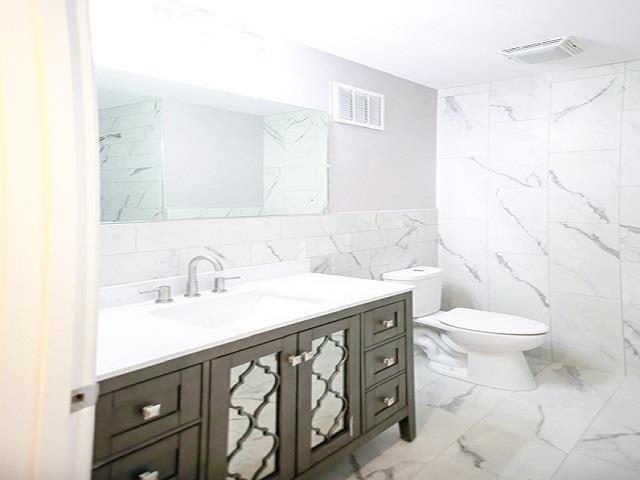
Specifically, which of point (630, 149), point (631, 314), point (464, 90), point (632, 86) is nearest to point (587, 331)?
point (631, 314)

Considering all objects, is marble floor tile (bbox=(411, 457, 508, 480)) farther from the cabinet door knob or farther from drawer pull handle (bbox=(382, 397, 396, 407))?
the cabinet door knob

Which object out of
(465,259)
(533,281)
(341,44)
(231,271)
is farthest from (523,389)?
(341,44)

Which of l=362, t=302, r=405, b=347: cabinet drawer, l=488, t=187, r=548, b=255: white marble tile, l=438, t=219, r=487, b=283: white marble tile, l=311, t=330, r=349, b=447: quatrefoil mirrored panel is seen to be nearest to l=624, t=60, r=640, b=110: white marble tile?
l=488, t=187, r=548, b=255: white marble tile

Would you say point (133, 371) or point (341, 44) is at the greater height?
point (341, 44)

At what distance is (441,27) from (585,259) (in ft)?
6.08

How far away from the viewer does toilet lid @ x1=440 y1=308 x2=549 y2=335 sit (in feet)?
9.19

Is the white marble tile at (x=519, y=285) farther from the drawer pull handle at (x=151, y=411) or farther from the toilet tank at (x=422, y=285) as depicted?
the drawer pull handle at (x=151, y=411)

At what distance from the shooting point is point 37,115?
0.50 m

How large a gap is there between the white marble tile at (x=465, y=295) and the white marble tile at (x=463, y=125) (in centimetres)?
100

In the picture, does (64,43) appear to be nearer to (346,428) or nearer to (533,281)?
(346,428)

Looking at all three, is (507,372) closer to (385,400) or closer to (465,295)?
(465,295)

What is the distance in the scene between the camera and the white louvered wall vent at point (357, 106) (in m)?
2.77

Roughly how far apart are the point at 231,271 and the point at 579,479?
1.73 metres

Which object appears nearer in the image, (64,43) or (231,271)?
(64,43)
